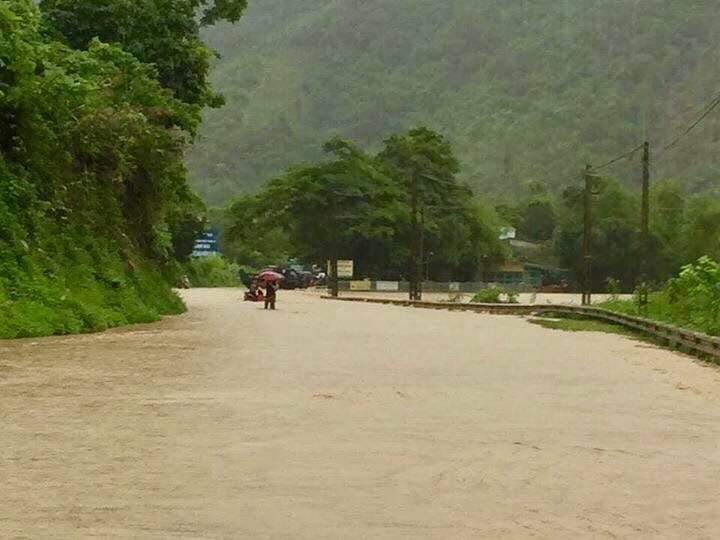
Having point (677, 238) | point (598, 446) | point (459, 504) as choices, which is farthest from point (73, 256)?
point (677, 238)

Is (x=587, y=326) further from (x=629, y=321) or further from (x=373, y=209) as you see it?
(x=373, y=209)

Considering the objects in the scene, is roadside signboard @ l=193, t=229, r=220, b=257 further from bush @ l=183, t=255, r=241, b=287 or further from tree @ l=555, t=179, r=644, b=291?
Answer: tree @ l=555, t=179, r=644, b=291

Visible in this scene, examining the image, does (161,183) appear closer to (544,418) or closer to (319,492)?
(544,418)

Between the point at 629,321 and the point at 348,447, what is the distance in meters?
27.8

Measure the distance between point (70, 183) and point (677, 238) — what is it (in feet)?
353

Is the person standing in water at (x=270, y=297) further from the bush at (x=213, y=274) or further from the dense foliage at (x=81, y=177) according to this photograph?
the bush at (x=213, y=274)

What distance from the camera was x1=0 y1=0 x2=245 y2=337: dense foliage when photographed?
1079 inches

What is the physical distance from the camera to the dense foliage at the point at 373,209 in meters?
103

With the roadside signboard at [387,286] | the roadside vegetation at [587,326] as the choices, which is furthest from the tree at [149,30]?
the roadside signboard at [387,286]

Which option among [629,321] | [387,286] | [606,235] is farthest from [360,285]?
[629,321]

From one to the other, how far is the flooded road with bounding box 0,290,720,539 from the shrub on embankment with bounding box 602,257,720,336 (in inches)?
350

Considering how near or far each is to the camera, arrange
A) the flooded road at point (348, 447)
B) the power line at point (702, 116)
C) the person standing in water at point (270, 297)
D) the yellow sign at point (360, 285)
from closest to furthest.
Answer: the flooded road at point (348, 447) → the power line at point (702, 116) → the person standing in water at point (270, 297) → the yellow sign at point (360, 285)

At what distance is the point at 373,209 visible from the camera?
341ft

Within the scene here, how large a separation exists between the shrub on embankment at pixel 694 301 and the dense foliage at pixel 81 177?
15.2 meters
